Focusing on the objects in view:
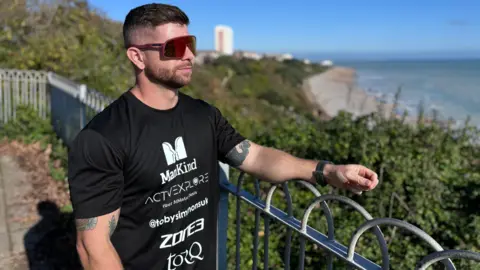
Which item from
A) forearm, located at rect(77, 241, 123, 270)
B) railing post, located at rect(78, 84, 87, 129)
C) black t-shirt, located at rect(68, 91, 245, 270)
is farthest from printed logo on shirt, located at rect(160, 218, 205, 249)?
railing post, located at rect(78, 84, 87, 129)

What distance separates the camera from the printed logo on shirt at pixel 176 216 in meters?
1.94

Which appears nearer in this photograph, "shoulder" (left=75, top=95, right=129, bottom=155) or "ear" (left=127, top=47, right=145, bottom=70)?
"shoulder" (left=75, top=95, right=129, bottom=155)

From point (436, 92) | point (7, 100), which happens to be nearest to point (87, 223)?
point (7, 100)

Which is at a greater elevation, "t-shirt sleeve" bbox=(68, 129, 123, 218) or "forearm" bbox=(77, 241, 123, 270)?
"t-shirt sleeve" bbox=(68, 129, 123, 218)

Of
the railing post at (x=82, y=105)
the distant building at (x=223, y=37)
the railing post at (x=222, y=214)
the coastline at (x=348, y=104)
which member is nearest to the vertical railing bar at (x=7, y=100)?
the railing post at (x=82, y=105)

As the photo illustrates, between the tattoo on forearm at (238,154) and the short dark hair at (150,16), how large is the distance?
2.27 ft

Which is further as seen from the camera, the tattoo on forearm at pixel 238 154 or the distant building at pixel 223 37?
the distant building at pixel 223 37

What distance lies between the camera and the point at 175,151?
194cm

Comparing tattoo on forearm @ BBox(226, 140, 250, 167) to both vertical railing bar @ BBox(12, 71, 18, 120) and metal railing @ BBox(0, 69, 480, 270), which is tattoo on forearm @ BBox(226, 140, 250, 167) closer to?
metal railing @ BBox(0, 69, 480, 270)

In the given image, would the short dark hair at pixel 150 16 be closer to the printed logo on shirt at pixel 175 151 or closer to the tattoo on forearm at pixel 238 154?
the printed logo on shirt at pixel 175 151

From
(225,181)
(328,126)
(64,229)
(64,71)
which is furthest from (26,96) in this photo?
(225,181)

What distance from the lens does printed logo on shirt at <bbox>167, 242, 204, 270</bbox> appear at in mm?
2039

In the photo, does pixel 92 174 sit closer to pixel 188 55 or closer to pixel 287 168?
pixel 188 55

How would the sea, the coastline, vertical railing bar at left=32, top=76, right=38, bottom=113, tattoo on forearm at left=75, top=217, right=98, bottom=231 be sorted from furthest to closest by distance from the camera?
the sea → vertical railing bar at left=32, top=76, right=38, bottom=113 → the coastline → tattoo on forearm at left=75, top=217, right=98, bottom=231
